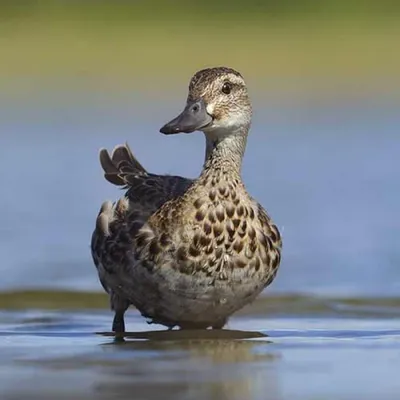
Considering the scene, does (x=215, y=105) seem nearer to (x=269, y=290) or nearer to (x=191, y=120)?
(x=191, y=120)

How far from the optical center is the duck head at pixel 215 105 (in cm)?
847

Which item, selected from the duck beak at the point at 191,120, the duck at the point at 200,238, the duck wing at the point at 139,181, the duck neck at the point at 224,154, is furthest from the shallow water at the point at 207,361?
the duck beak at the point at 191,120

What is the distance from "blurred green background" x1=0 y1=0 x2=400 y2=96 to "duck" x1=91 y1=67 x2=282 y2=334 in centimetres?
1247

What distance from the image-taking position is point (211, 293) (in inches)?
332

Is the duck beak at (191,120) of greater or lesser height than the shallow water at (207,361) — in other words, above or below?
above

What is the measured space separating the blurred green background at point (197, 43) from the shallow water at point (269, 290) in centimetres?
169

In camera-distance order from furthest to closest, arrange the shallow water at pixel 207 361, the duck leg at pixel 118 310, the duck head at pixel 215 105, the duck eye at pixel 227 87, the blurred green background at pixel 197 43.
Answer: the blurred green background at pixel 197 43, the duck leg at pixel 118 310, the duck eye at pixel 227 87, the duck head at pixel 215 105, the shallow water at pixel 207 361

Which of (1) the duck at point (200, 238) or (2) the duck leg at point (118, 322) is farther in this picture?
(2) the duck leg at point (118, 322)

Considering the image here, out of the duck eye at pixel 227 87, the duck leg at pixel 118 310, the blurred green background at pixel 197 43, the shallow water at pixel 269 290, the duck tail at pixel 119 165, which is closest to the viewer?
the shallow water at pixel 269 290

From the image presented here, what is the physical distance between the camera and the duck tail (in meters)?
9.66

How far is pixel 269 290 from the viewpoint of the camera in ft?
34.3

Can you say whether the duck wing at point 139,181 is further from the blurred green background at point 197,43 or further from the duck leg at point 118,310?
the blurred green background at point 197,43

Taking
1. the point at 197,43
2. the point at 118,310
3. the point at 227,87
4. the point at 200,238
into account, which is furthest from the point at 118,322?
the point at 197,43

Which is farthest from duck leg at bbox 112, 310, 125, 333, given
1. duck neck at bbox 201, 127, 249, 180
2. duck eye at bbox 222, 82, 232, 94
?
duck eye at bbox 222, 82, 232, 94
